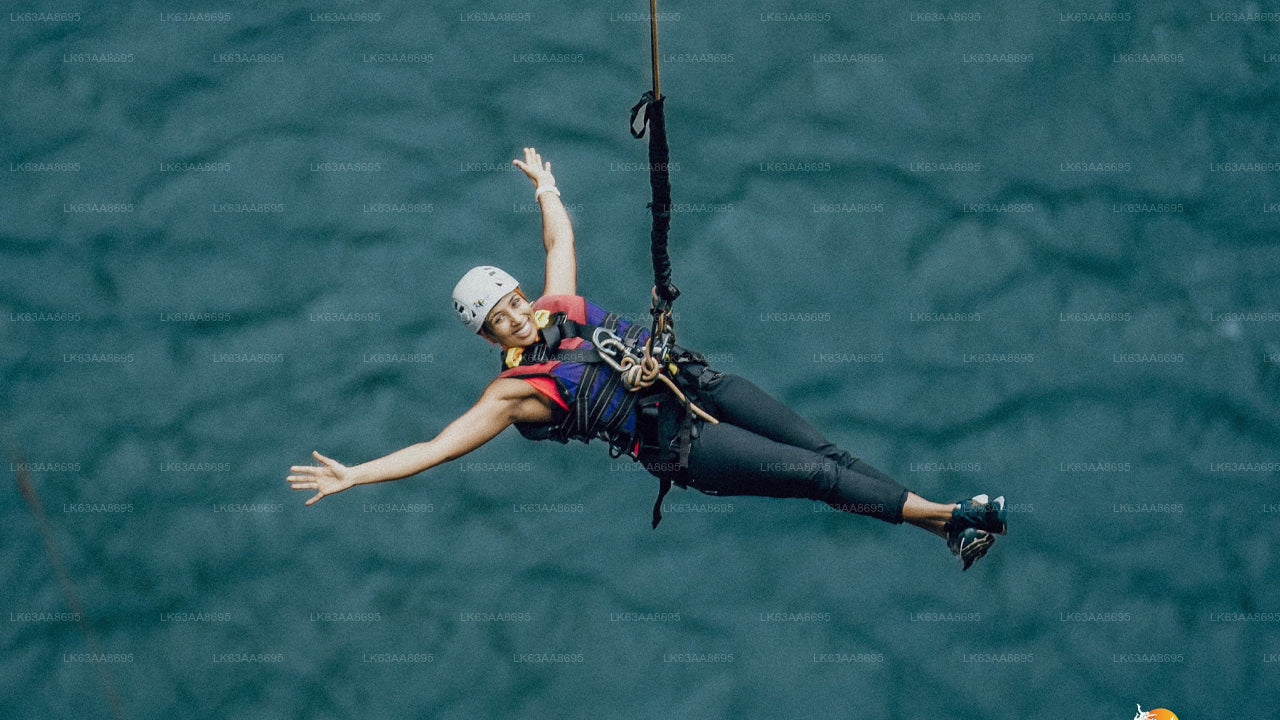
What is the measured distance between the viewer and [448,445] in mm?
4770

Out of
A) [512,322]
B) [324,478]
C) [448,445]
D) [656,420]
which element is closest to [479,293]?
[512,322]

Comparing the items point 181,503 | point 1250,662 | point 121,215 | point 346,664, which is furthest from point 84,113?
point 1250,662

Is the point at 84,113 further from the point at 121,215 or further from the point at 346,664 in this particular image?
the point at 346,664

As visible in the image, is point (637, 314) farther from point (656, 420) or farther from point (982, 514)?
point (982, 514)

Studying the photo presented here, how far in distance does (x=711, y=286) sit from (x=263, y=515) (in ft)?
8.15

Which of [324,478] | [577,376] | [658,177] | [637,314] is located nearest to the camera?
[658,177]

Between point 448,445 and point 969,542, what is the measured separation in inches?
70.9

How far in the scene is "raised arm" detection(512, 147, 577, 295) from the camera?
531 centimetres

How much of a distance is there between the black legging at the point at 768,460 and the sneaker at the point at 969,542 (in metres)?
0.21

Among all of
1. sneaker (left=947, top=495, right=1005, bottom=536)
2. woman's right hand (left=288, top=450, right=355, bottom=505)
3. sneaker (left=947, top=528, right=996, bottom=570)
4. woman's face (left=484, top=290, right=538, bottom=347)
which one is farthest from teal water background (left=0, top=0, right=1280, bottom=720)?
woman's right hand (left=288, top=450, right=355, bottom=505)

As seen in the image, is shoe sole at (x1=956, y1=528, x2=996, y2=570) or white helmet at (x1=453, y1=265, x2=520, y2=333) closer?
shoe sole at (x1=956, y1=528, x2=996, y2=570)

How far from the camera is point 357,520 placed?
22.8ft

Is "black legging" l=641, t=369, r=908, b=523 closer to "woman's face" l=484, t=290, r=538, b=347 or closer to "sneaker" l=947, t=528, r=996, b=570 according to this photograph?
"sneaker" l=947, t=528, r=996, b=570

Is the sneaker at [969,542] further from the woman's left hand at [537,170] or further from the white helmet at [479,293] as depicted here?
the woman's left hand at [537,170]
